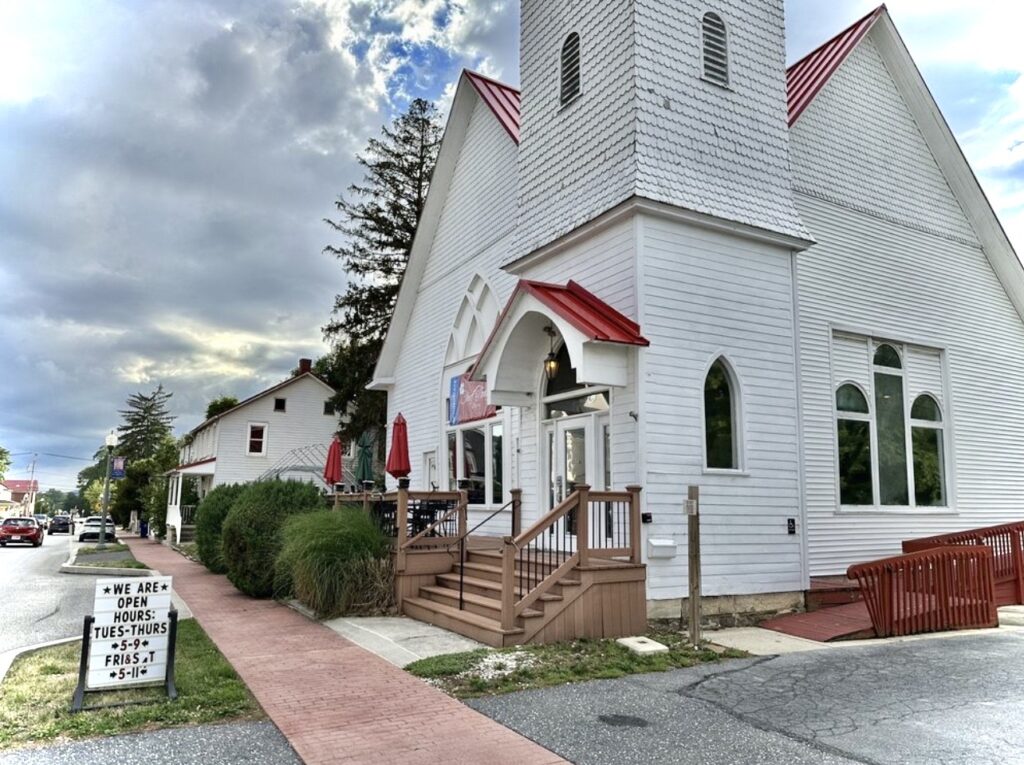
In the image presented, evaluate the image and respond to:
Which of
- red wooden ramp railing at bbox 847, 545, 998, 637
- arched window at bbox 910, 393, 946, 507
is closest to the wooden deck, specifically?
red wooden ramp railing at bbox 847, 545, 998, 637

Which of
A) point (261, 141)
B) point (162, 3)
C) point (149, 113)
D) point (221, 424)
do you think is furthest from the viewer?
point (221, 424)

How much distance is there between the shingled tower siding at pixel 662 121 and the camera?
1027 centimetres

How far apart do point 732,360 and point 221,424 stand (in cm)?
2940

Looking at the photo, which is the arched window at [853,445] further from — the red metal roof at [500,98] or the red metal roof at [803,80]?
the red metal roof at [500,98]

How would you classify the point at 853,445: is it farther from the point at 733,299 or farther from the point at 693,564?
the point at 693,564

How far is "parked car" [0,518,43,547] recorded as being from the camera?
111 ft

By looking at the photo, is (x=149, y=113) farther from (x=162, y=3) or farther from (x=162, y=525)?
(x=162, y=525)

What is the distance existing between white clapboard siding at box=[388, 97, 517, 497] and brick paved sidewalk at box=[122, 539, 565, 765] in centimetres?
571

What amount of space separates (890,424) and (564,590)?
A: 26.7ft

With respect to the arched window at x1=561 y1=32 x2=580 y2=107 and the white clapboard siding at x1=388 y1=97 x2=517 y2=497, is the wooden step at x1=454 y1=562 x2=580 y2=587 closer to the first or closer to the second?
the white clapboard siding at x1=388 y1=97 x2=517 y2=497

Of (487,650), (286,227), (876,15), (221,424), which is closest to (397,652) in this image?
(487,650)

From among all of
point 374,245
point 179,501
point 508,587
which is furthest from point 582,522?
point 179,501

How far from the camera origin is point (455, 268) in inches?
672

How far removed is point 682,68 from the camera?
10.8 metres
